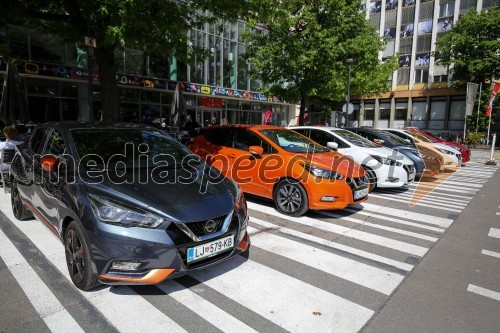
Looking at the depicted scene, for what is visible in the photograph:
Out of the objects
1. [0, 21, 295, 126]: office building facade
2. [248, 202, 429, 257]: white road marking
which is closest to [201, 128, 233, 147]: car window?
[248, 202, 429, 257]: white road marking

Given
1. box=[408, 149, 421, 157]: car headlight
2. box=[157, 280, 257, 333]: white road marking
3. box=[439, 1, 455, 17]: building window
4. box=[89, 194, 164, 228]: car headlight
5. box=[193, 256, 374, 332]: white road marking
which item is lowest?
box=[157, 280, 257, 333]: white road marking

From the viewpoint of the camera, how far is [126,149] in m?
3.90

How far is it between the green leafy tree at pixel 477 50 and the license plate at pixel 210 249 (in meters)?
32.7

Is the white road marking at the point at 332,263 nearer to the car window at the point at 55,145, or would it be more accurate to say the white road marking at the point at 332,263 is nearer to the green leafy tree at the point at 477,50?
the car window at the point at 55,145

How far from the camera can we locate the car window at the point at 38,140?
425 cm

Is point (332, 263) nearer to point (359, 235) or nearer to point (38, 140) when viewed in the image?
point (359, 235)

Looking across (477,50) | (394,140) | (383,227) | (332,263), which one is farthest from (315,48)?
(477,50)

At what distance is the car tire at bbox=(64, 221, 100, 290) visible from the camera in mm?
2938

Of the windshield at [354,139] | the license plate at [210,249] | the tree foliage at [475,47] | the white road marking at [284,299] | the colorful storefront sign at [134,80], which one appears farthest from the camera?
the tree foliage at [475,47]

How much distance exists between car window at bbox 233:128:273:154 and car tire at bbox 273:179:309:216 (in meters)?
0.75

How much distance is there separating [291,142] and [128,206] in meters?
4.27

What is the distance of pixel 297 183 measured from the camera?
223 inches

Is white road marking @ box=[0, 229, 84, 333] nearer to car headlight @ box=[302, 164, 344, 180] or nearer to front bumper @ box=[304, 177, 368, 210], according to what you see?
front bumper @ box=[304, 177, 368, 210]

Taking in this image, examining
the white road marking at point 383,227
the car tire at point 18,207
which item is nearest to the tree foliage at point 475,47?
the white road marking at point 383,227
